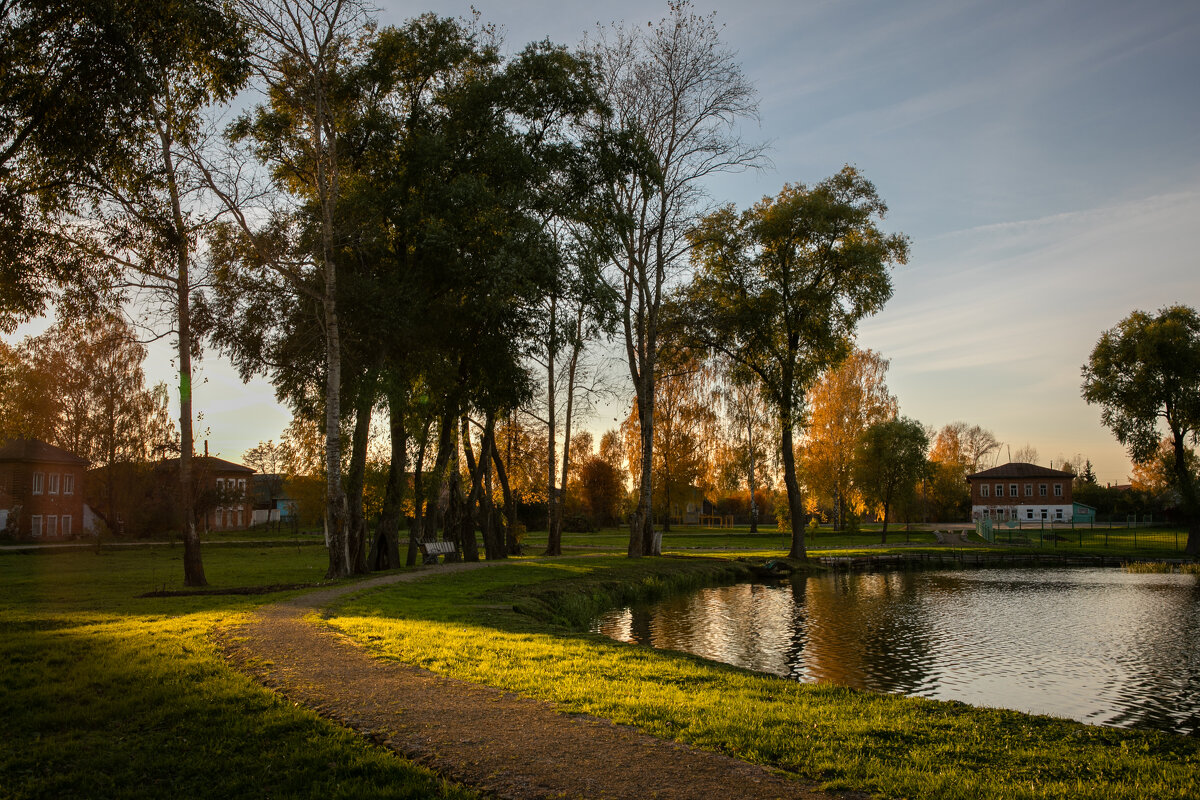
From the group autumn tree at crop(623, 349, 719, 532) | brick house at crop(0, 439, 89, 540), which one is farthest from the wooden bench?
brick house at crop(0, 439, 89, 540)

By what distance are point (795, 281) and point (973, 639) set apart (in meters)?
21.5

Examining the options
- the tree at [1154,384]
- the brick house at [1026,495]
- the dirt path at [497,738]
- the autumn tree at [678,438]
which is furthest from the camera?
the brick house at [1026,495]

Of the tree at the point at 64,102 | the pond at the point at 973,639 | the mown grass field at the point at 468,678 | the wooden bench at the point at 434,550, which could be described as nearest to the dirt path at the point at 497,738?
the mown grass field at the point at 468,678

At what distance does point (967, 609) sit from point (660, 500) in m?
41.0

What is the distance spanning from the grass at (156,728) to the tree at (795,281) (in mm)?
26562

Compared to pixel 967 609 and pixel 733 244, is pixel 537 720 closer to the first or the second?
pixel 967 609

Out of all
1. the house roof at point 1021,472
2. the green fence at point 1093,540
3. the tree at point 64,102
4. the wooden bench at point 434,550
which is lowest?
the green fence at point 1093,540

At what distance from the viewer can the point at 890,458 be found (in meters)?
Result: 51.4

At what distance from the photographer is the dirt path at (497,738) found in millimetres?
5434

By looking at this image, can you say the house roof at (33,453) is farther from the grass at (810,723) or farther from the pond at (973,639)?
the grass at (810,723)

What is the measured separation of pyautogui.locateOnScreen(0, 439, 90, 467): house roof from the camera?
55475 millimetres

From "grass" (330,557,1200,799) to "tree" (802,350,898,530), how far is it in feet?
158

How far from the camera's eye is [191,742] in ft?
21.5

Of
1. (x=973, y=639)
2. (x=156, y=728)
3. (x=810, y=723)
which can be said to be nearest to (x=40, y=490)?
(x=156, y=728)
